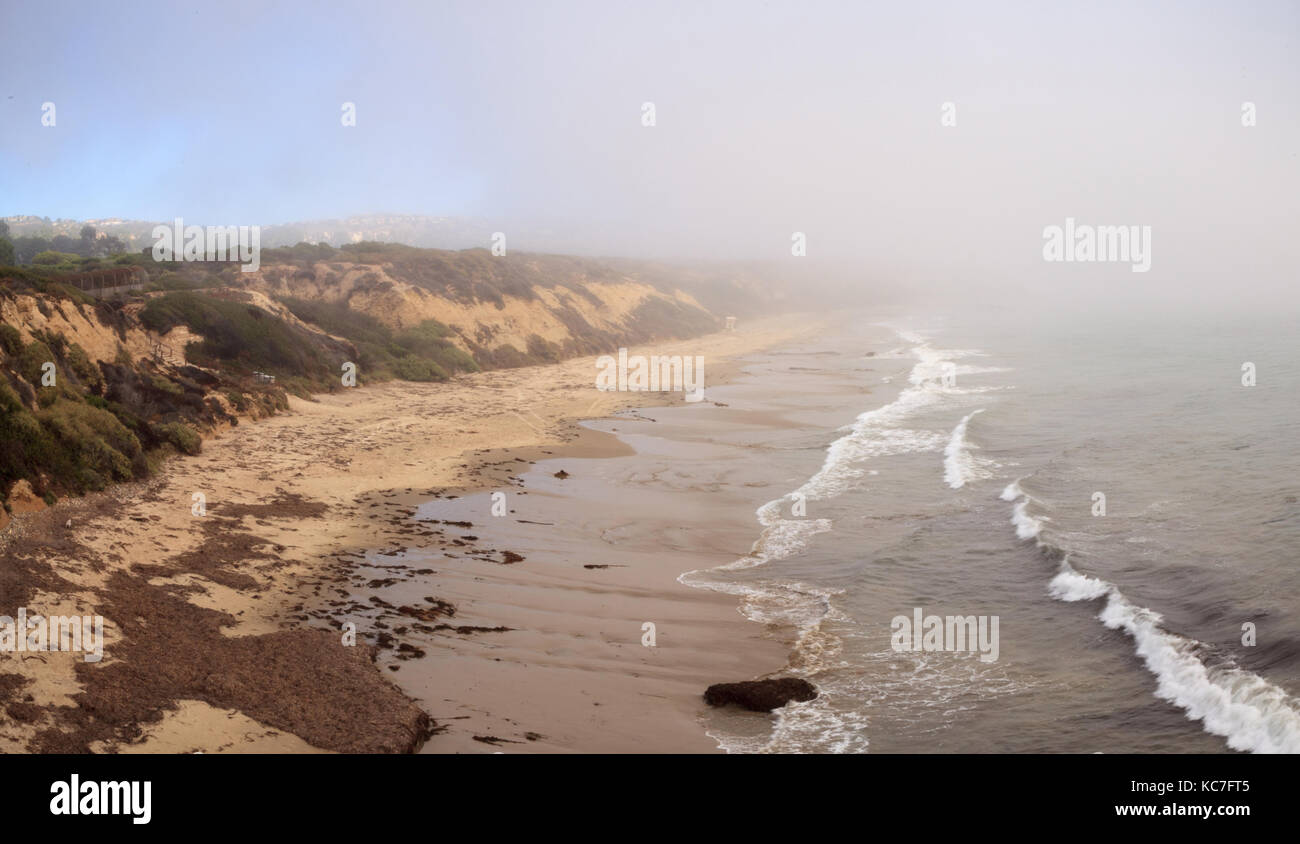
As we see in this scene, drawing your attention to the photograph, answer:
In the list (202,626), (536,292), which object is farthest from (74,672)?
(536,292)

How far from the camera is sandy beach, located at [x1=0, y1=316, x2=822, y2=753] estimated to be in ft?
26.6

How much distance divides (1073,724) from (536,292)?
4272 cm

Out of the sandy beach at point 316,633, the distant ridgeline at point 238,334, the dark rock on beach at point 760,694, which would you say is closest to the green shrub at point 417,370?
the distant ridgeline at point 238,334

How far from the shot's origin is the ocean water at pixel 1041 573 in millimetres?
9180

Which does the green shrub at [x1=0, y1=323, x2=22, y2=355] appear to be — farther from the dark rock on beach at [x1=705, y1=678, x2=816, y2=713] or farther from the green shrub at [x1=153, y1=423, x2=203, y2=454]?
the dark rock on beach at [x1=705, y1=678, x2=816, y2=713]

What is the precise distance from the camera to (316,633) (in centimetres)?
1046

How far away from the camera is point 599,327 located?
5278 cm

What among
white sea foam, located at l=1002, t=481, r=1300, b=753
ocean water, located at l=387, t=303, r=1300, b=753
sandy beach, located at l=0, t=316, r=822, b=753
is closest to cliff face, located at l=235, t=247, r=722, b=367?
ocean water, located at l=387, t=303, r=1300, b=753

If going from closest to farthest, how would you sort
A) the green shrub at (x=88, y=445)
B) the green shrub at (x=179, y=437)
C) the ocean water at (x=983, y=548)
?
the ocean water at (x=983, y=548)
the green shrub at (x=88, y=445)
the green shrub at (x=179, y=437)

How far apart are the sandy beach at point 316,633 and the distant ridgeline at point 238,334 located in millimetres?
1277

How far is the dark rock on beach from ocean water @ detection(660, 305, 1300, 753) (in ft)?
0.61

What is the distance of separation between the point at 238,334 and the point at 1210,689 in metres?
26.5

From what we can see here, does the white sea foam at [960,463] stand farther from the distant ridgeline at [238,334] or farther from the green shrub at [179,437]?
the distant ridgeline at [238,334]
